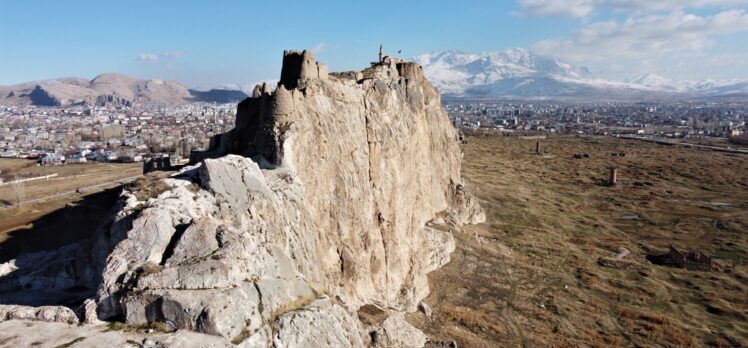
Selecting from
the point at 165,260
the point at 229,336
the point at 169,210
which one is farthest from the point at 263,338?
the point at 169,210

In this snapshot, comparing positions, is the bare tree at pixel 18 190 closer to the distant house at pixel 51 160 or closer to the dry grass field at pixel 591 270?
the distant house at pixel 51 160

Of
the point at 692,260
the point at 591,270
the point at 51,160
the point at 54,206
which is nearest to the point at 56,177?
the point at 51,160

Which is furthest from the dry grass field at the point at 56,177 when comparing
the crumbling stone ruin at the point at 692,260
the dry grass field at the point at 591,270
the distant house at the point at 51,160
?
the crumbling stone ruin at the point at 692,260

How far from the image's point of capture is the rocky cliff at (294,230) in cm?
1655

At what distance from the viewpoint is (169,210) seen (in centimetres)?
1873

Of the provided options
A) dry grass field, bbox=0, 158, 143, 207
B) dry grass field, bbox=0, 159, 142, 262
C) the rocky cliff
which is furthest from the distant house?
the rocky cliff

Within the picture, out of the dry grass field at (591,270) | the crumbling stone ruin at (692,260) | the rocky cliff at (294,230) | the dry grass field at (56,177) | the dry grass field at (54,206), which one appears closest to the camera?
the rocky cliff at (294,230)

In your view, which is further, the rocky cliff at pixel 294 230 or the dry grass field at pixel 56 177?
the dry grass field at pixel 56 177

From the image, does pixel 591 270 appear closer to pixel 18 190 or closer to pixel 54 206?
pixel 54 206

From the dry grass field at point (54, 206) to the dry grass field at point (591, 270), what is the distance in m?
27.0

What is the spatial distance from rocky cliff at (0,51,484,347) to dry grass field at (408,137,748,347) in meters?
4.39

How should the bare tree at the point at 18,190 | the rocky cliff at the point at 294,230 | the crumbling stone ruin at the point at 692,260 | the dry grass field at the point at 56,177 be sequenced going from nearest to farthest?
the rocky cliff at the point at 294,230, the crumbling stone ruin at the point at 692,260, the bare tree at the point at 18,190, the dry grass field at the point at 56,177

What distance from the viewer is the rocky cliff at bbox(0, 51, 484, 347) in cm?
1655

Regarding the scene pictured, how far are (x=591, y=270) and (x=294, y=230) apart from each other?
35.3m
